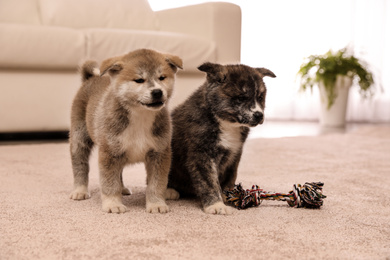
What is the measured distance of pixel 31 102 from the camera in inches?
118

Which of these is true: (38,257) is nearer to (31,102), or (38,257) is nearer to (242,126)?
(242,126)

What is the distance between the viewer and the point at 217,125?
1562 mm

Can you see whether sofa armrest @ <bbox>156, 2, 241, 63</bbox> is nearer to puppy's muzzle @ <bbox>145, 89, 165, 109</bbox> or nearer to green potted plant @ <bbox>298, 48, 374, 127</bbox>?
green potted plant @ <bbox>298, 48, 374, 127</bbox>

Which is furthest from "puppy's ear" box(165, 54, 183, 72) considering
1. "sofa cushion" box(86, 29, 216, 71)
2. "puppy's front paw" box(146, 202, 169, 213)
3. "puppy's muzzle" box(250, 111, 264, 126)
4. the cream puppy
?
"sofa cushion" box(86, 29, 216, 71)

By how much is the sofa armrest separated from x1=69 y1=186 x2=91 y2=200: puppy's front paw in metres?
2.12

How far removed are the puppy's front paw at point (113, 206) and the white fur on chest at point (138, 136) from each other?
0.15 meters

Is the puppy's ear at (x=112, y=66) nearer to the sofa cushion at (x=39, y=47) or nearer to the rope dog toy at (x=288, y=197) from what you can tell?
the rope dog toy at (x=288, y=197)

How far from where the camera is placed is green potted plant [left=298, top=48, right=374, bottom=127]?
15.3 feet

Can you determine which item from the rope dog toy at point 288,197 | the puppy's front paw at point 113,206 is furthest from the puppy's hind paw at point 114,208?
the rope dog toy at point 288,197

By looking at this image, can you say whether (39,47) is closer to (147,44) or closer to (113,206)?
(147,44)

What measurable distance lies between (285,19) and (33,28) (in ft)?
11.2

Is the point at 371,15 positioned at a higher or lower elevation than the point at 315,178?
higher

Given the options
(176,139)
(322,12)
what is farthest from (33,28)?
(322,12)

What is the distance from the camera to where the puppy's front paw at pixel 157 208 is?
1452 millimetres
